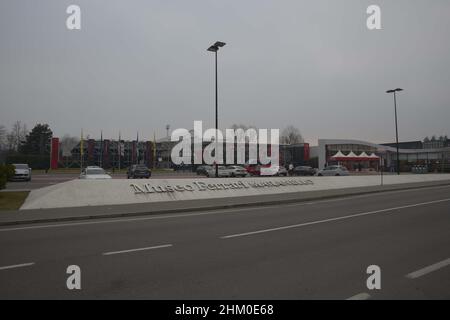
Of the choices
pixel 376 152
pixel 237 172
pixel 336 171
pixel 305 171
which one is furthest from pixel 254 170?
pixel 376 152

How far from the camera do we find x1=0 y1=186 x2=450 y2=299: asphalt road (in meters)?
5.12

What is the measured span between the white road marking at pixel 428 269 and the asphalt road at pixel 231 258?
2 cm

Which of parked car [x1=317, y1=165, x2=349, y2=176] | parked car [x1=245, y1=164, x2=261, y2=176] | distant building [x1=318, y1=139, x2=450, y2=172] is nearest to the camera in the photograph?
parked car [x1=317, y1=165, x2=349, y2=176]

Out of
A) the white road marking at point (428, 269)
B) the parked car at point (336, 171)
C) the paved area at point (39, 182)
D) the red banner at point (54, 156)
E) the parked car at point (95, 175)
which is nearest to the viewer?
the white road marking at point (428, 269)

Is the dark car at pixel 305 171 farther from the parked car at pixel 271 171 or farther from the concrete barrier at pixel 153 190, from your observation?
the concrete barrier at pixel 153 190

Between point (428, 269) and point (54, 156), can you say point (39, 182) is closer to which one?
point (428, 269)

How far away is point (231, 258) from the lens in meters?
6.93

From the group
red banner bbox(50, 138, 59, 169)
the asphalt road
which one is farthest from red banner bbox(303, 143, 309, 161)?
the asphalt road

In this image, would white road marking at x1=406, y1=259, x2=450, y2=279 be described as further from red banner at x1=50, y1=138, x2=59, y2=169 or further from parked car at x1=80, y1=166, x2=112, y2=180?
red banner at x1=50, y1=138, x2=59, y2=169

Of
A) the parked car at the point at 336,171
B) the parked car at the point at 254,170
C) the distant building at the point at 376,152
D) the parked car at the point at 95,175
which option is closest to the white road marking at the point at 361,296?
the parked car at the point at 95,175

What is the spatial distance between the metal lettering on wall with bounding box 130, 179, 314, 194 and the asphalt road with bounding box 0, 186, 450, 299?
6.44 metres

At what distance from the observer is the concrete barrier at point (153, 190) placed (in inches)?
625
